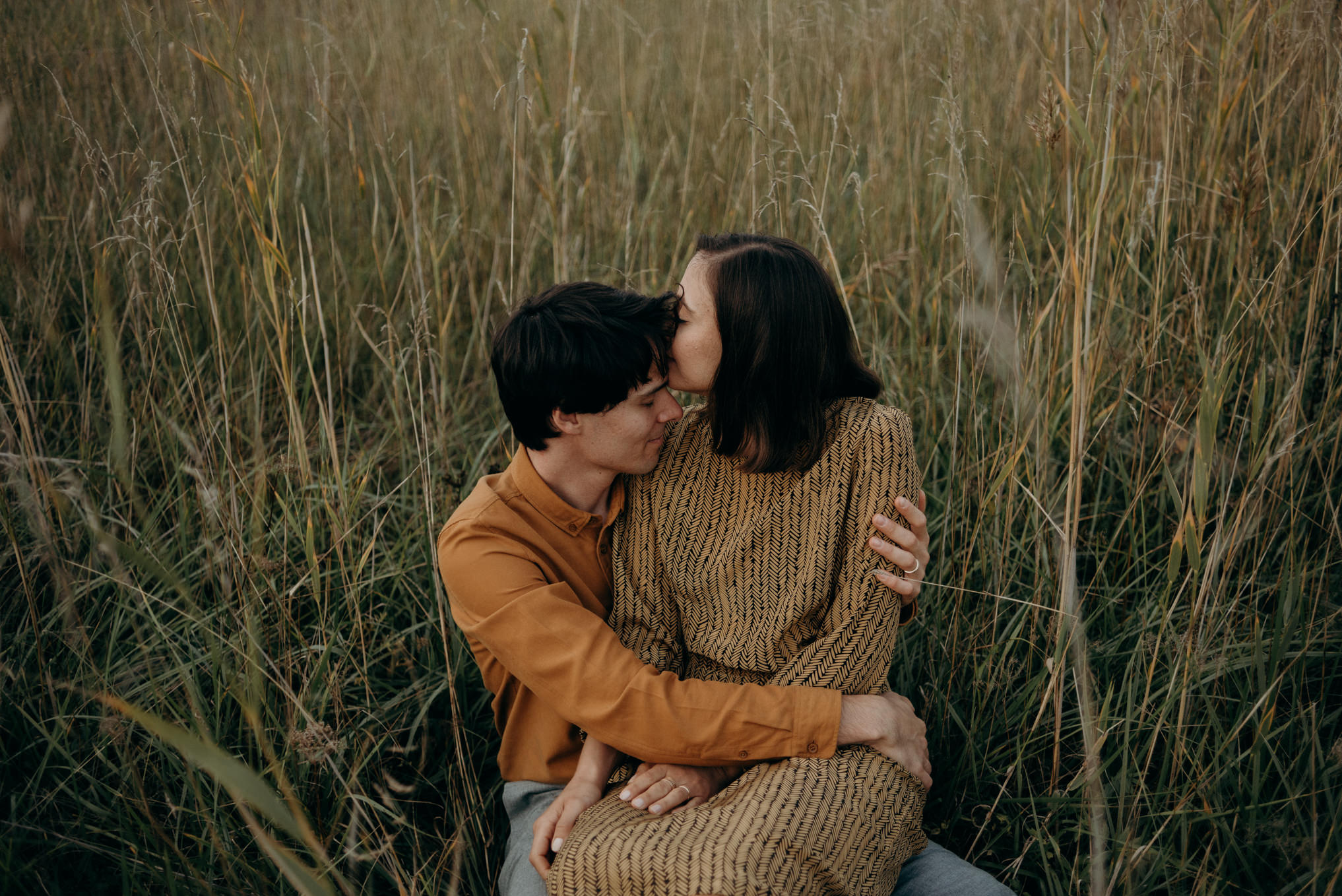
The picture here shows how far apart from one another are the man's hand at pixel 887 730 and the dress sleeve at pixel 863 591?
0.12 ft

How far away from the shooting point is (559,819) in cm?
149

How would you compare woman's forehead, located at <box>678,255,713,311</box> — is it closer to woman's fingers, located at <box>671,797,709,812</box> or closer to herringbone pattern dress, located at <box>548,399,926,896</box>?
herringbone pattern dress, located at <box>548,399,926,896</box>

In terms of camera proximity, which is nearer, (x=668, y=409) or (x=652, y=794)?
(x=652, y=794)

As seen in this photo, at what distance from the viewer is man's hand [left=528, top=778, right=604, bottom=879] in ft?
4.79

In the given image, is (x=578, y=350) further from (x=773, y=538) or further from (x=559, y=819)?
(x=559, y=819)

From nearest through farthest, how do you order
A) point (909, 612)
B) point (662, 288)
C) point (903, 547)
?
point (903, 547), point (909, 612), point (662, 288)

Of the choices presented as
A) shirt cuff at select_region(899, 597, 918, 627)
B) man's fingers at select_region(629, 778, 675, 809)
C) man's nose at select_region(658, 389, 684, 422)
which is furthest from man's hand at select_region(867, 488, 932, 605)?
man's fingers at select_region(629, 778, 675, 809)

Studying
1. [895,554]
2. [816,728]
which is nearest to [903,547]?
[895,554]

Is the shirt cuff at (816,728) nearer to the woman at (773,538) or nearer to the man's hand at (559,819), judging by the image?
the woman at (773,538)

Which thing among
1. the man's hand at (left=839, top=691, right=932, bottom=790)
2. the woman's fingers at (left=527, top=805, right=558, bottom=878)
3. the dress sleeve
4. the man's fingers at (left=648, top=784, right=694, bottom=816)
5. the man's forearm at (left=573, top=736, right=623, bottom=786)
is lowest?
the woman's fingers at (left=527, top=805, right=558, bottom=878)

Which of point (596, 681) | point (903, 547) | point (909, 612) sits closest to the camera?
point (596, 681)

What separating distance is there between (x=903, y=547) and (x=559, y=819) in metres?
0.75

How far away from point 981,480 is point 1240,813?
71cm

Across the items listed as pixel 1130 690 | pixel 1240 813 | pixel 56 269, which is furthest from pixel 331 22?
pixel 1240 813
